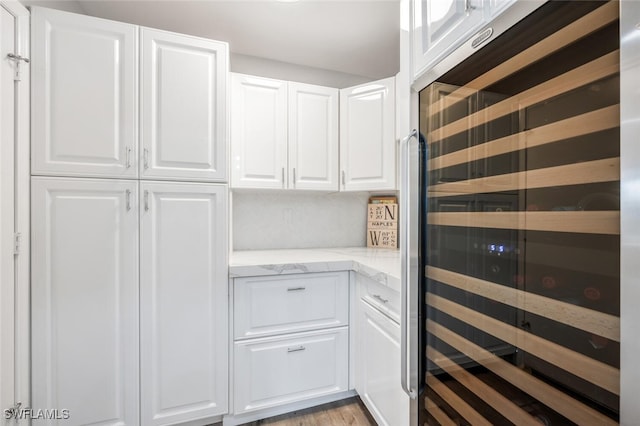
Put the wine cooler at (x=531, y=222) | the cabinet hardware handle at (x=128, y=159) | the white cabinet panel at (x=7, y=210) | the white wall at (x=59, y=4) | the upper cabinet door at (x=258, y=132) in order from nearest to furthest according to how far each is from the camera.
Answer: the wine cooler at (x=531, y=222) < the white cabinet panel at (x=7, y=210) < the white wall at (x=59, y=4) < the cabinet hardware handle at (x=128, y=159) < the upper cabinet door at (x=258, y=132)

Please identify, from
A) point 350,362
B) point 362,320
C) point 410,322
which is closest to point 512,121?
point 410,322

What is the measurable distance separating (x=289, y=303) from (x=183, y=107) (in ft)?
4.10

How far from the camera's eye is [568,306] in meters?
A: 0.53

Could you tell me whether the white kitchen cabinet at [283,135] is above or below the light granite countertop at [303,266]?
above

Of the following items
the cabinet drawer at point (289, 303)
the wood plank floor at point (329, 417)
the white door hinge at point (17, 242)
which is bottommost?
the wood plank floor at point (329, 417)

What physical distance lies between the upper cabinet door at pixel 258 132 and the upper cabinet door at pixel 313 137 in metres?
0.07

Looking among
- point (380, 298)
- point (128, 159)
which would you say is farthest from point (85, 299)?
point (380, 298)

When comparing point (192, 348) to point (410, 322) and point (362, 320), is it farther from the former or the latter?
point (410, 322)

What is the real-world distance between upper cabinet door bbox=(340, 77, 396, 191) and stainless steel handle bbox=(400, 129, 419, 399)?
3.40 ft

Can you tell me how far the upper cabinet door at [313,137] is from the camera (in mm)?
2033

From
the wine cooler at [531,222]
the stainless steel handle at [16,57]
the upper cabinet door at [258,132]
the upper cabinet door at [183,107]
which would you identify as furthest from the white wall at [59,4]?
the wine cooler at [531,222]

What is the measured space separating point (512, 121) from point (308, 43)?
1785mm

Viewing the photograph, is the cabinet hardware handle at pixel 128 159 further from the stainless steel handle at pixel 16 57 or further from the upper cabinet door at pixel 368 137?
the upper cabinet door at pixel 368 137

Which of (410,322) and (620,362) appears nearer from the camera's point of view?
(620,362)
